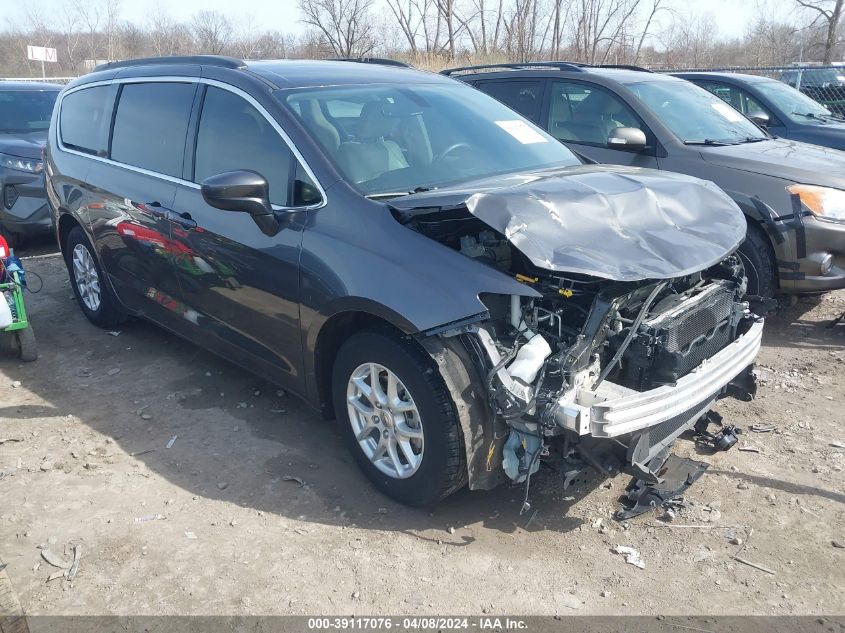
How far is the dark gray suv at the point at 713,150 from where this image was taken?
5211 mm

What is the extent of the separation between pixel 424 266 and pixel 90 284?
3728 millimetres

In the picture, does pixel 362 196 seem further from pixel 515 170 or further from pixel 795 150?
pixel 795 150

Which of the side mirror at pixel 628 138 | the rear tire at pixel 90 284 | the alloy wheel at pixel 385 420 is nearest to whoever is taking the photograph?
the alloy wheel at pixel 385 420

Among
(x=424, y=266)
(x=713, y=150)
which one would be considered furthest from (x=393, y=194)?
(x=713, y=150)

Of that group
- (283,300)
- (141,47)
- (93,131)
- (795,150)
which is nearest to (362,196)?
(283,300)

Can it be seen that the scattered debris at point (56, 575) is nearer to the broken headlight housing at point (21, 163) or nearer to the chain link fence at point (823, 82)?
the broken headlight housing at point (21, 163)

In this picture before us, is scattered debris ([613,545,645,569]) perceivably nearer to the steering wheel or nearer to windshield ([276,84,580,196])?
windshield ([276,84,580,196])

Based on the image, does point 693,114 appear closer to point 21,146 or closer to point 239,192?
point 239,192

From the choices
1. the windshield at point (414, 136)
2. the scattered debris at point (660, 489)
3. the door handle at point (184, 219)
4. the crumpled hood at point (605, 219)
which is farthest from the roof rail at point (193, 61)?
the scattered debris at point (660, 489)

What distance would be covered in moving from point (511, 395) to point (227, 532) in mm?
1444

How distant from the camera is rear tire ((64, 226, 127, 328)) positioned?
17.8 feet

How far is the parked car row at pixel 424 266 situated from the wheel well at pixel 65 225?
66 cm

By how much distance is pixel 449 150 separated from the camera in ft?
12.7

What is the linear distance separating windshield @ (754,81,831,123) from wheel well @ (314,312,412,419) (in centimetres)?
798
